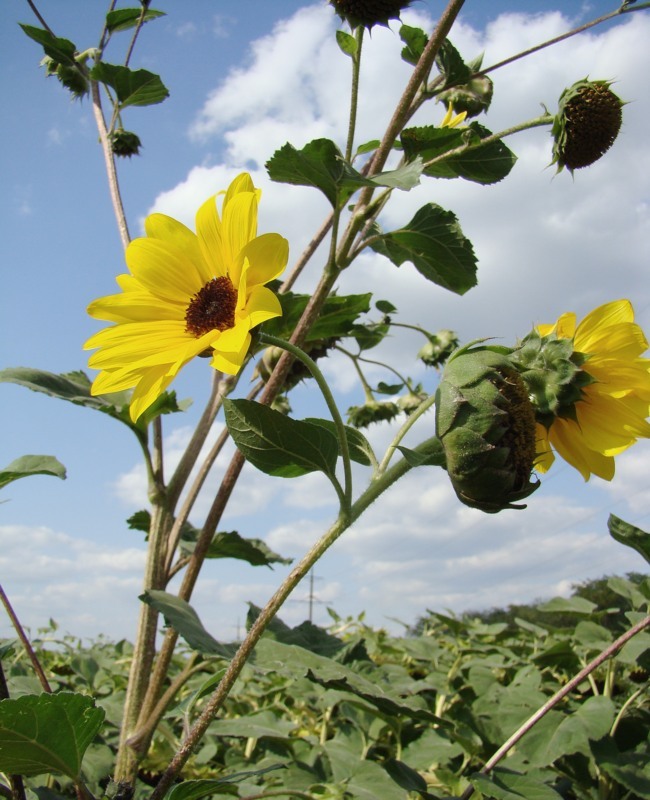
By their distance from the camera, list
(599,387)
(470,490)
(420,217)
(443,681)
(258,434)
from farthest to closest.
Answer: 1. (443,681)
2. (420,217)
3. (599,387)
4. (258,434)
5. (470,490)

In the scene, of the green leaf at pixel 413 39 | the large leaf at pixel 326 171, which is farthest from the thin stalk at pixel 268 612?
the green leaf at pixel 413 39

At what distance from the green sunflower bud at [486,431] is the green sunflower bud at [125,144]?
178 cm

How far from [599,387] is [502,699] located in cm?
98

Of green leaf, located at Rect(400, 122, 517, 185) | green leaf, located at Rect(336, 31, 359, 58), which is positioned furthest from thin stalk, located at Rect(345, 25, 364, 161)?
green leaf, located at Rect(400, 122, 517, 185)

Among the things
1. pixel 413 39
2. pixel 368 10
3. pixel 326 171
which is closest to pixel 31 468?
pixel 326 171

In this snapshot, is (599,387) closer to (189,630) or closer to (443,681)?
(189,630)

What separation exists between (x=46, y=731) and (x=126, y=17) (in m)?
2.06

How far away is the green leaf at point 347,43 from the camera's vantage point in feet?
4.81

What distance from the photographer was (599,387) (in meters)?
1.18

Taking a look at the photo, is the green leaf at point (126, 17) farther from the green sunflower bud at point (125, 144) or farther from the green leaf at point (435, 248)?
the green leaf at point (435, 248)

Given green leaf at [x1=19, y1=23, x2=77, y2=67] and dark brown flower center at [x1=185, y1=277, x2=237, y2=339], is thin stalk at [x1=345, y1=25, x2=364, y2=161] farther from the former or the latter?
green leaf at [x1=19, y1=23, x2=77, y2=67]

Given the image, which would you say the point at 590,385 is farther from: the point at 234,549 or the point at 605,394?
the point at 234,549

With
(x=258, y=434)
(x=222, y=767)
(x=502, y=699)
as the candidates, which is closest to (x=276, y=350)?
(x=258, y=434)

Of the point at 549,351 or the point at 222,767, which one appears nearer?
the point at 549,351
